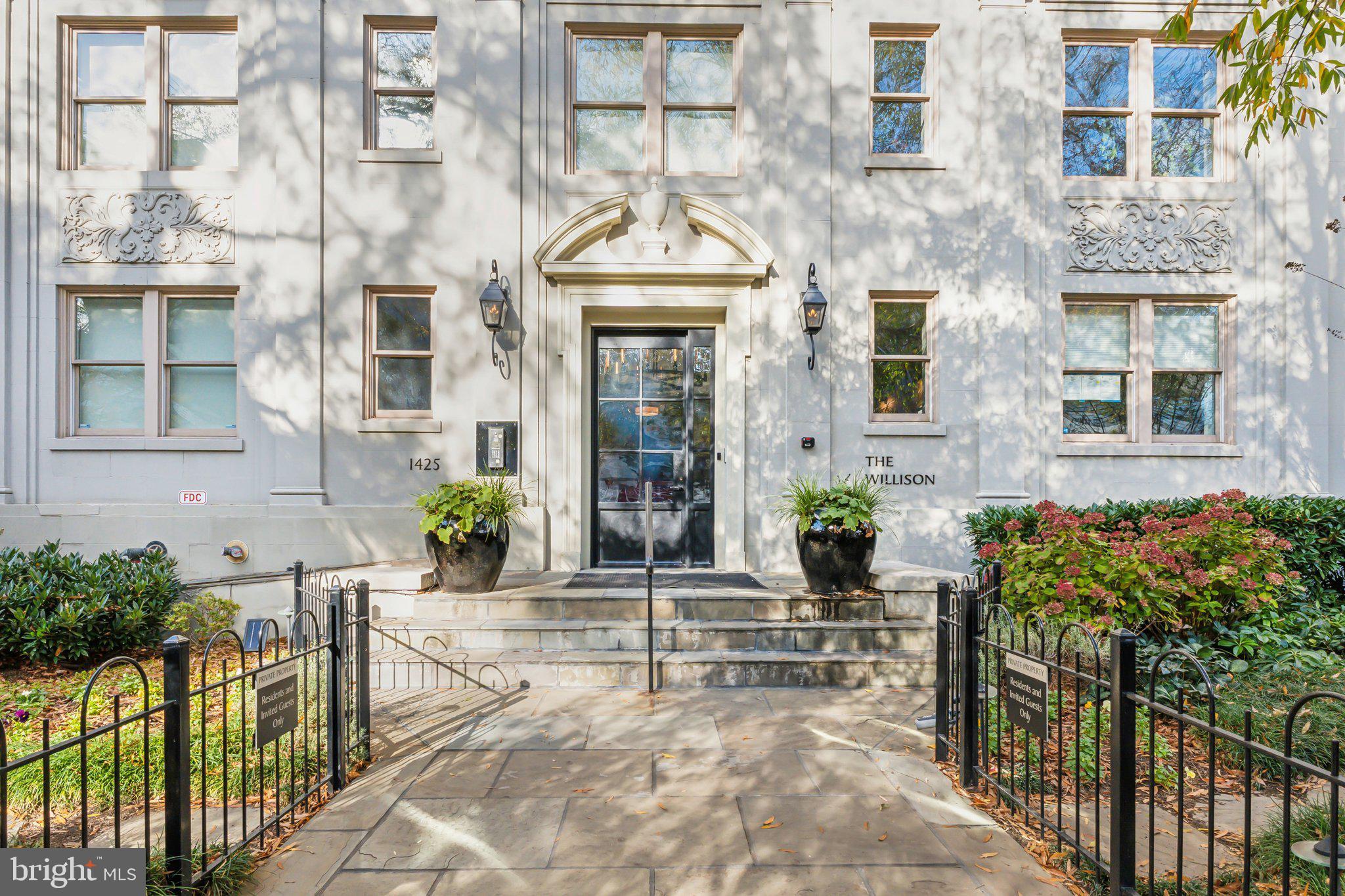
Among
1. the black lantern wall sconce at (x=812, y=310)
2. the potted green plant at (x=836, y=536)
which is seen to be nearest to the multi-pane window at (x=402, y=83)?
the black lantern wall sconce at (x=812, y=310)

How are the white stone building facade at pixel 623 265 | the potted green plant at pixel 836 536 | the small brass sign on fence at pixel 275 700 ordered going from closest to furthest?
the small brass sign on fence at pixel 275 700 < the potted green plant at pixel 836 536 < the white stone building facade at pixel 623 265

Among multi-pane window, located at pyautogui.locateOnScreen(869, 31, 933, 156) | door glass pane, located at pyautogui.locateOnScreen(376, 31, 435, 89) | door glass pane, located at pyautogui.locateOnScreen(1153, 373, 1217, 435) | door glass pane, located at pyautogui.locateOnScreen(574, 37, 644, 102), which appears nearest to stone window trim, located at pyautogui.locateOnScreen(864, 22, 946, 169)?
multi-pane window, located at pyautogui.locateOnScreen(869, 31, 933, 156)

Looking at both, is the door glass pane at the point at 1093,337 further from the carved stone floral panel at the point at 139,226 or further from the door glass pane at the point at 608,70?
the carved stone floral panel at the point at 139,226

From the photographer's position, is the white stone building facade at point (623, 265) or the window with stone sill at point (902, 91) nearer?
the white stone building facade at point (623, 265)

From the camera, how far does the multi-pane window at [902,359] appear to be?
851cm

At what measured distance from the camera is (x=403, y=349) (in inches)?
331

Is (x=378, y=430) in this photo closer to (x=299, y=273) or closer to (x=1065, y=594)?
(x=299, y=273)

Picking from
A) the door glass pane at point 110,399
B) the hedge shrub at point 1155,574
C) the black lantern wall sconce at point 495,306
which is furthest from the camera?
the door glass pane at point 110,399

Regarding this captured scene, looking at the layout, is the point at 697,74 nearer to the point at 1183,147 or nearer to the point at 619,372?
the point at 619,372

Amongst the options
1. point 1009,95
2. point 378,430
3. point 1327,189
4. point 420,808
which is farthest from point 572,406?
point 1327,189

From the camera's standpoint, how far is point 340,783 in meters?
3.99

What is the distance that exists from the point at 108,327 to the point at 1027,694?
33.7 feet

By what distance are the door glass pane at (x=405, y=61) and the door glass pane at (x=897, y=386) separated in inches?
254

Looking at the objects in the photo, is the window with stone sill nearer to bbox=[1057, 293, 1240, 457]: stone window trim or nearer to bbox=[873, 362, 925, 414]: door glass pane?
bbox=[873, 362, 925, 414]: door glass pane
